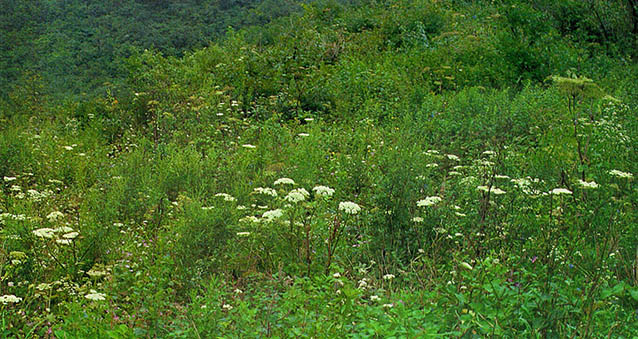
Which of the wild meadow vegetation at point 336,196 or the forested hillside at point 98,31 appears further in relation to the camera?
the forested hillside at point 98,31

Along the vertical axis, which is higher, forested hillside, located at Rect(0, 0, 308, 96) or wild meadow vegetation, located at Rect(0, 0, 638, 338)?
wild meadow vegetation, located at Rect(0, 0, 638, 338)

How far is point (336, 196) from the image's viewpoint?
502cm

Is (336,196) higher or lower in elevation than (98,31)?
higher

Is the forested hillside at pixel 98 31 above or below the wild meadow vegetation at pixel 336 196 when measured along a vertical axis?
below

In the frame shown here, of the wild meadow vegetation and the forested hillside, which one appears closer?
the wild meadow vegetation

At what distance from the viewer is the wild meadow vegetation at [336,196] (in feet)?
8.66

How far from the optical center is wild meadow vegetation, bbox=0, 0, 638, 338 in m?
2.64

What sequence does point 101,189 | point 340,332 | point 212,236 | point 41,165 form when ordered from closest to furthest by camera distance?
point 340,332, point 212,236, point 101,189, point 41,165

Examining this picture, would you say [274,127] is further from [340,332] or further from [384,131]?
[340,332]

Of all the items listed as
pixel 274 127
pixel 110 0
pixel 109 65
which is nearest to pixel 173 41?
pixel 109 65

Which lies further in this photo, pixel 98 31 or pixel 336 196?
pixel 98 31

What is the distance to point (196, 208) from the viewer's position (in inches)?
165

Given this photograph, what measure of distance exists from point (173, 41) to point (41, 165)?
47.6ft

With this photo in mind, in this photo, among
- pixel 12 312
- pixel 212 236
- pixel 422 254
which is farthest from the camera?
pixel 212 236
